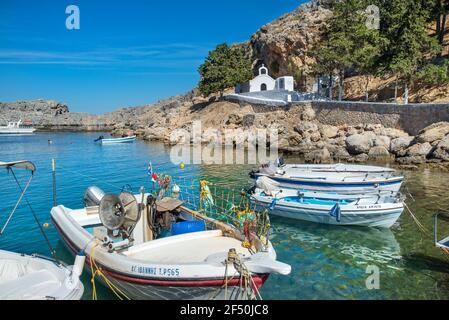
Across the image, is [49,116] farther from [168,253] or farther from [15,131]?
[168,253]

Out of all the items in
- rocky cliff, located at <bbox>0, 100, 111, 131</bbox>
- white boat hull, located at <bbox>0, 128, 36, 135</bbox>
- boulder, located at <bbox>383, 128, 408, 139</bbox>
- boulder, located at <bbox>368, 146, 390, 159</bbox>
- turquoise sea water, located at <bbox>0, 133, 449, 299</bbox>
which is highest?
rocky cliff, located at <bbox>0, 100, 111, 131</bbox>

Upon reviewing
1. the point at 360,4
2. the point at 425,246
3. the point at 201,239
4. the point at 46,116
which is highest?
the point at 360,4

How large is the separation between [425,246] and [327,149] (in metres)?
23.9

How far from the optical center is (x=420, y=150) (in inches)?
1302

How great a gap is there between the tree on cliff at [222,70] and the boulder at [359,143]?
36.1 meters

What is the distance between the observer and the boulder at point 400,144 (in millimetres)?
35250

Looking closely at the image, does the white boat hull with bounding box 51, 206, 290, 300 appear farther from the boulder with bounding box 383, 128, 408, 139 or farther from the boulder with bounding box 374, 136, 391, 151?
→ the boulder with bounding box 383, 128, 408, 139

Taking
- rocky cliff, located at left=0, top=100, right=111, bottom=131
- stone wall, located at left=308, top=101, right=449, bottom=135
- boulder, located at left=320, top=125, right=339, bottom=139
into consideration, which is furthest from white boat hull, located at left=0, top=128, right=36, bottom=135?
boulder, located at left=320, top=125, right=339, bottom=139

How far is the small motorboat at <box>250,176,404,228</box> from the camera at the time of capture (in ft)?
55.0

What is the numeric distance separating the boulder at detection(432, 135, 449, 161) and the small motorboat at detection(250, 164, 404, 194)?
10476 millimetres

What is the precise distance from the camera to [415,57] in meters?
39.9

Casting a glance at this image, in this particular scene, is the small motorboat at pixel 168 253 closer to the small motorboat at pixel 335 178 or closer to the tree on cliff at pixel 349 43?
the small motorboat at pixel 335 178
